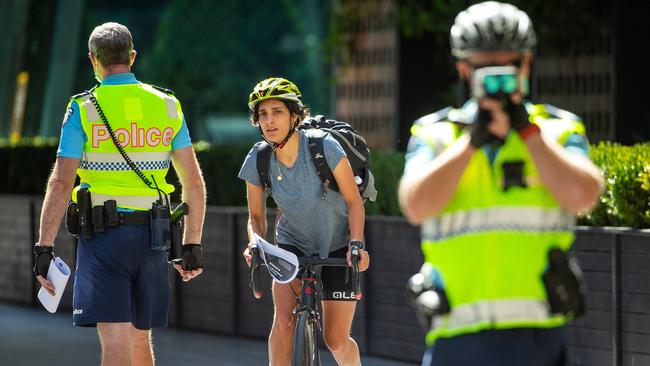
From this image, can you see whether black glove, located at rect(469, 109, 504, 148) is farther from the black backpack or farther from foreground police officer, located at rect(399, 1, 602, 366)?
the black backpack

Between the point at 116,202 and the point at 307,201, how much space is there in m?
0.93

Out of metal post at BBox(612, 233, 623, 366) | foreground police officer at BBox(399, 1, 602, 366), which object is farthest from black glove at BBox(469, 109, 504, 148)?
metal post at BBox(612, 233, 623, 366)

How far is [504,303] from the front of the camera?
3941 mm

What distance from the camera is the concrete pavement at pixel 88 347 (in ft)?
32.8

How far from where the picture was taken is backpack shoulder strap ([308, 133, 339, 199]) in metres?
6.72

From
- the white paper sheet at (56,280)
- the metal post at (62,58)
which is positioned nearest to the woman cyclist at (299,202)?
the white paper sheet at (56,280)

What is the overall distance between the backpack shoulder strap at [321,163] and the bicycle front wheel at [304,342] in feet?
1.91

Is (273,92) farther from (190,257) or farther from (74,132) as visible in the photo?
(74,132)

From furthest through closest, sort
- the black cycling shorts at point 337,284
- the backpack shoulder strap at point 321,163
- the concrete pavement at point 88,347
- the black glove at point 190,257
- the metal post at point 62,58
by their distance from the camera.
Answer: the metal post at point 62,58, the concrete pavement at point 88,347, the black cycling shorts at point 337,284, the backpack shoulder strap at point 321,163, the black glove at point 190,257

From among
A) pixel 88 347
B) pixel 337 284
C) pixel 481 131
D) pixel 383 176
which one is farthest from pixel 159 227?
pixel 88 347

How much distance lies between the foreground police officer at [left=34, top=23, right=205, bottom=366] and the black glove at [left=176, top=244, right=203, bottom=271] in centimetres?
13

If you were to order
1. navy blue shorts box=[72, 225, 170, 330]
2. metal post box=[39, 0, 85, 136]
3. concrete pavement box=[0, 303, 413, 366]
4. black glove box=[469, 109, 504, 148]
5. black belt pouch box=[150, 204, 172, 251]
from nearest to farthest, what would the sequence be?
1. black glove box=[469, 109, 504, 148]
2. navy blue shorts box=[72, 225, 170, 330]
3. black belt pouch box=[150, 204, 172, 251]
4. concrete pavement box=[0, 303, 413, 366]
5. metal post box=[39, 0, 85, 136]

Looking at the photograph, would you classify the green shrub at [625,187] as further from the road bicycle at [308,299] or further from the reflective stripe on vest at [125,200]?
the reflective stripe on vest at [125,200]

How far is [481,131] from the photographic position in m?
3.81
